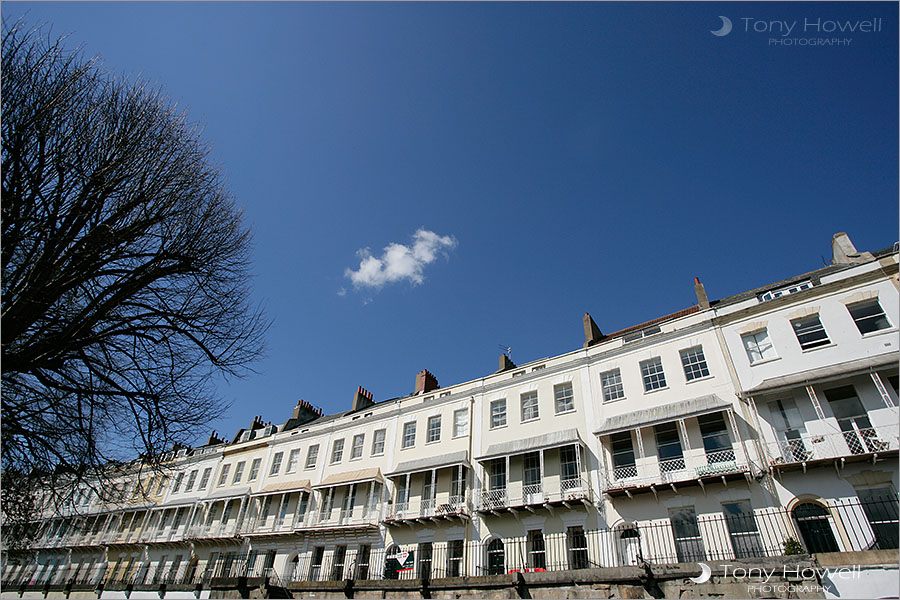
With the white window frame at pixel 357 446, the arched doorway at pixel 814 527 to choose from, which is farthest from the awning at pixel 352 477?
the arched doorway at pixel 814 527

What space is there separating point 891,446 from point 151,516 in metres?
44.5

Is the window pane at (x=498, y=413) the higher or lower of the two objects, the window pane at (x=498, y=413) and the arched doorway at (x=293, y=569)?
the higher

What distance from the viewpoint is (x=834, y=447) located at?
1449 cm

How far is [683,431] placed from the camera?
56.3 ft

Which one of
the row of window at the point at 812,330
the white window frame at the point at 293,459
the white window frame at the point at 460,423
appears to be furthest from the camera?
the white window frame at the point at 293,459

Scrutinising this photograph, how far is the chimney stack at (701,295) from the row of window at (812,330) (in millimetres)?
2767

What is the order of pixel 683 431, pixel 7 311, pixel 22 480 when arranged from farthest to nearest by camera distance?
pixel 683 431, pixel 22 480, pixel 7 311

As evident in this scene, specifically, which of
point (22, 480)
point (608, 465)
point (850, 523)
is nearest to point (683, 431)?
point (608, 465)

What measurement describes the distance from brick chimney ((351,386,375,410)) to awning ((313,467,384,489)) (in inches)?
281

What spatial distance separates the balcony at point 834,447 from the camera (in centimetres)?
1378

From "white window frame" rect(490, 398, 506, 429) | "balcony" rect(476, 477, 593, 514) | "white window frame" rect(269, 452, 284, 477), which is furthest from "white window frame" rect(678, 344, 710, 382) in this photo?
"white window frame" rect(269, 452, 284, 477)

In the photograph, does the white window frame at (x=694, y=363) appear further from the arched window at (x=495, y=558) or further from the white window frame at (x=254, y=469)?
the white window frame at (x=254, y=469)

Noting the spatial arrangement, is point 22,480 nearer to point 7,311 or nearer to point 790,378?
point 7,311

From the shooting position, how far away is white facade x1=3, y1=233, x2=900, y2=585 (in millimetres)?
14703
